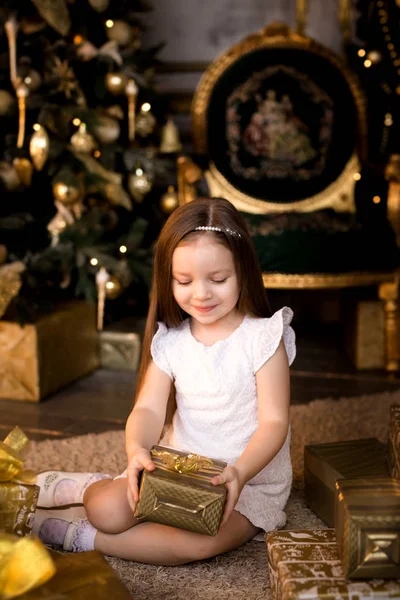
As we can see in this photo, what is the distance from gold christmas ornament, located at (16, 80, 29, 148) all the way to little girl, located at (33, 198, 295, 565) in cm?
133

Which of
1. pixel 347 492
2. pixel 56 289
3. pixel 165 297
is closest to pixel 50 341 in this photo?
pixel 56 289

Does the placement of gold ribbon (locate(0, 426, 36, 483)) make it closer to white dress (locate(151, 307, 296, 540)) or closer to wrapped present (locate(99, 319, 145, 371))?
white dress (locate(151, 307, 296, 540))

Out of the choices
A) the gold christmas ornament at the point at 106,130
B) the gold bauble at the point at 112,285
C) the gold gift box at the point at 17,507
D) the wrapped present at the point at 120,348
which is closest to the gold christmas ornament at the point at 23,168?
the gold christmas ornament at the point at 106,130

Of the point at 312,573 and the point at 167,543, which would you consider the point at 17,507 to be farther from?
the point at 312,573

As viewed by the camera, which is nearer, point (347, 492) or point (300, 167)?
point (347, 492)

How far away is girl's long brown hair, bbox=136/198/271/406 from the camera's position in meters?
1.45

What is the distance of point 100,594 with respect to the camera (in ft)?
3.66

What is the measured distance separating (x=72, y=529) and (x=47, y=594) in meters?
0.46

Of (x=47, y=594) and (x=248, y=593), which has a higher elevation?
(x=47, y=594)

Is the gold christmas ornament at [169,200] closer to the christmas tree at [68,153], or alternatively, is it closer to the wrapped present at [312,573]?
the christmas tree at [68,153]

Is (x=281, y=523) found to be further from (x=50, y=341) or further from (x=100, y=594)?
(x=50, y=341)

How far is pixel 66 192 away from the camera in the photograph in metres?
2.68

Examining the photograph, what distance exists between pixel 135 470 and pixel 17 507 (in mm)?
226

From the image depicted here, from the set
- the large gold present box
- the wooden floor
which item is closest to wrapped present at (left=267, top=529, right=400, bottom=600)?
the wooden floor
